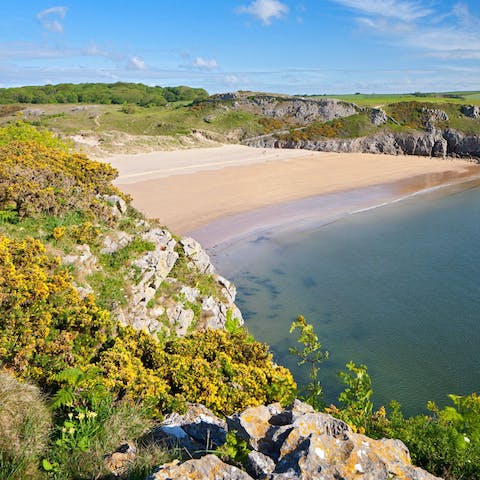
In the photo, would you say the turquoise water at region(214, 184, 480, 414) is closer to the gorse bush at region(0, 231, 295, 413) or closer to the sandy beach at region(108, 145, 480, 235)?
the gorse bush at region(0, 231, 295, 413)

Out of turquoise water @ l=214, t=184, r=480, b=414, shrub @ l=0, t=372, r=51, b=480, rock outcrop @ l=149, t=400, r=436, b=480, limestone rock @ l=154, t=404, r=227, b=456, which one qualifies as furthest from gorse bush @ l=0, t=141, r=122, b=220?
rock outcrop @ l=149, t=400, r=436, b=480

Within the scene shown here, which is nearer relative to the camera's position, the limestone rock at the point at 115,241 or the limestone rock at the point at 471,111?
the limestone rock at the point at 115,241

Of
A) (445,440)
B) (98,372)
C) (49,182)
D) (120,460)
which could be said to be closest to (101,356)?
(98,372)

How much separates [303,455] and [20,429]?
3.66m

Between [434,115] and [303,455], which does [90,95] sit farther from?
[303,455]

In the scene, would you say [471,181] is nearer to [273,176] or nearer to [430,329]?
[273,176]

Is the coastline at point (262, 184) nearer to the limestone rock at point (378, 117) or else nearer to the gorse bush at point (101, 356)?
the limestone rock at point (378, 117)

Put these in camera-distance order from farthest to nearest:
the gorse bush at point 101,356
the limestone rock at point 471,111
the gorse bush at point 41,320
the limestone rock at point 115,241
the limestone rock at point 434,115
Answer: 1. the limestone rock at point 471,111
2. the limestone rock at point 434,115
3. the limestone rock at point 115,241
4. the gorse bush at point 41,320
5. the gorse bush at point 101,356

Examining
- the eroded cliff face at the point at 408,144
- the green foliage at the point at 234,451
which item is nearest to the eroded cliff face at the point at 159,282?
the green foliage at the point at 234,451

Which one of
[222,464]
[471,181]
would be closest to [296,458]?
[222,464]

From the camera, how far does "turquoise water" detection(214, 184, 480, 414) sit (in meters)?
14.4

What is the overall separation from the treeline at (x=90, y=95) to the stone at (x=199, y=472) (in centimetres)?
9521

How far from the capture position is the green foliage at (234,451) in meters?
4.86

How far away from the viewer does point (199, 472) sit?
4.31 m
